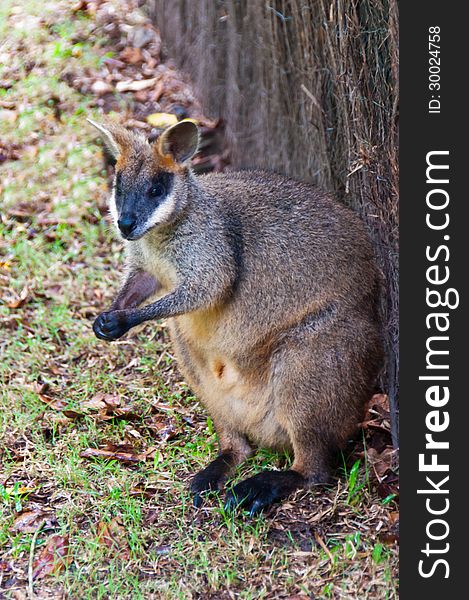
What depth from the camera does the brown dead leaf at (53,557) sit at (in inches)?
153

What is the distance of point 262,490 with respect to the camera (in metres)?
4.22

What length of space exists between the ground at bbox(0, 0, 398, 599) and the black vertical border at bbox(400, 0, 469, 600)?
0.81 feet

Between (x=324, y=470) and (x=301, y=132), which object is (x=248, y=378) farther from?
(x=301, y=132)

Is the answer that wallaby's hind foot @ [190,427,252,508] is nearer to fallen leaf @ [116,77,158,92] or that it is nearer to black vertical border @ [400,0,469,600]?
black vertical border @ [400,0,469,600]

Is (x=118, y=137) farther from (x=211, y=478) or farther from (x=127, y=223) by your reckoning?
(x=211, y=478)

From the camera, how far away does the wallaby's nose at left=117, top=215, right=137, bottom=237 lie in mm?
4105

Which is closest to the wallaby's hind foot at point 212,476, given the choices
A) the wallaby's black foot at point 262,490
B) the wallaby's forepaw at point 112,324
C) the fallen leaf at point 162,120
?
the wallaby's black foot at point 262,490

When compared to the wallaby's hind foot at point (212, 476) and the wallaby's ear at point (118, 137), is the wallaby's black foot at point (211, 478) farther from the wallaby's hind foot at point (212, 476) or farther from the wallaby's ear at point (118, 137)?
the wallaby's ear at point (118, 137)

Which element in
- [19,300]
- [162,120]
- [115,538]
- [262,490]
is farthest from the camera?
[162,120]

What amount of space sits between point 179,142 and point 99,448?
162 centimetres

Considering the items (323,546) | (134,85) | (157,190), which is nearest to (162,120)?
(134,85)

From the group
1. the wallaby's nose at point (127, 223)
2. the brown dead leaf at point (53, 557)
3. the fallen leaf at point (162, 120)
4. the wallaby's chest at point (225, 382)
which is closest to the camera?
the brown dead leaf at point (53, 557)

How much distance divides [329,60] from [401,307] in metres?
1.69

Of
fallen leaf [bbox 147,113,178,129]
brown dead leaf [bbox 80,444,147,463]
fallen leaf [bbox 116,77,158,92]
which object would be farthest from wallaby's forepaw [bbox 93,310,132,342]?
fallen leaf [bbox 116,77,158,92]
